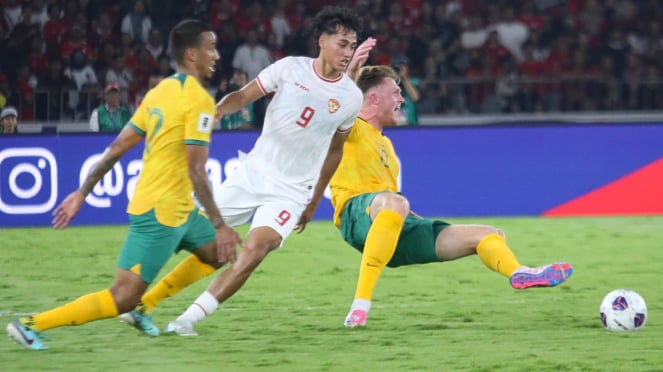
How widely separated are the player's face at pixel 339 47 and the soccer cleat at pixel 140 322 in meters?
1.93

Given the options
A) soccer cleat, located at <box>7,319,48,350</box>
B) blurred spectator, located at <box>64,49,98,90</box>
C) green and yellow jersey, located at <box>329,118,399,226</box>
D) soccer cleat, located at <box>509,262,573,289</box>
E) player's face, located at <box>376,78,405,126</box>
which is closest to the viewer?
soccer cleat, located at <box>7,319,48,350</box>

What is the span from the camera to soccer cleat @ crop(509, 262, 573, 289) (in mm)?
7500

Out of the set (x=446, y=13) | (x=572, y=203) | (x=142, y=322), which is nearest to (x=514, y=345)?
(x=142, y=322)

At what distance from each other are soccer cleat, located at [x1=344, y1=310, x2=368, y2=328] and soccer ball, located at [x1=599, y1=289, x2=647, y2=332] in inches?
59.4

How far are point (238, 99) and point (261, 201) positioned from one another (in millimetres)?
641

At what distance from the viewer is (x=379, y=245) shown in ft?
26.1

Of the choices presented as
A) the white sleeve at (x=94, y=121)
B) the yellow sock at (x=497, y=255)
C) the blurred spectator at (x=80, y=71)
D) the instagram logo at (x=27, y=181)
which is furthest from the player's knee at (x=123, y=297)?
the blurred spectator at (x=80, y=71)

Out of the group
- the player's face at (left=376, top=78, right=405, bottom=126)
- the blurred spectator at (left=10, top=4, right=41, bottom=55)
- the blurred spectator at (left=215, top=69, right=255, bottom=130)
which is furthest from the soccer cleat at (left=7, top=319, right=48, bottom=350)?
the blurred spectator at (left=10, top=4, right=41, bottom=55)

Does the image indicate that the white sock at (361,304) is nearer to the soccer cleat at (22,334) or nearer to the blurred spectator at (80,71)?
the soccer cleat at (22,334)

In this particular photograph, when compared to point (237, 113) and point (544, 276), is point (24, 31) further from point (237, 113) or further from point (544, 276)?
point (544, 276)

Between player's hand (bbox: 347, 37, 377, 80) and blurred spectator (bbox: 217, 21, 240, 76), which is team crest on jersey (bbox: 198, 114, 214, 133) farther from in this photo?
blurred spectator (bbox: 217, 21, 240, 76)

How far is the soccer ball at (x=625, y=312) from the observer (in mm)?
7770

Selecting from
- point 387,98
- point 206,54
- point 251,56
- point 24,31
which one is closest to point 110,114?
point 24,31

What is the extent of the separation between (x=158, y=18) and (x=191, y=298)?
397 inches
